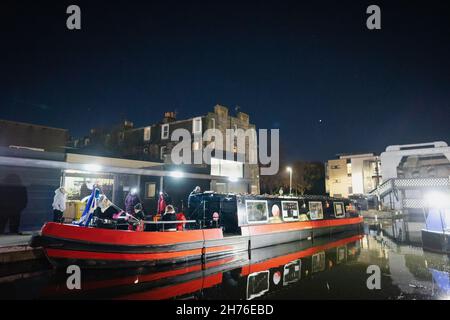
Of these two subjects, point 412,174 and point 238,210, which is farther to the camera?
point 412,174

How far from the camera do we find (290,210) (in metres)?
14.9

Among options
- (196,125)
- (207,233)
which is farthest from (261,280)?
(196,125)

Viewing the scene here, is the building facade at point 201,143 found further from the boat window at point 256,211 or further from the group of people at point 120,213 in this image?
the group of people at point 120,213

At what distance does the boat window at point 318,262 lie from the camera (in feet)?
33.6

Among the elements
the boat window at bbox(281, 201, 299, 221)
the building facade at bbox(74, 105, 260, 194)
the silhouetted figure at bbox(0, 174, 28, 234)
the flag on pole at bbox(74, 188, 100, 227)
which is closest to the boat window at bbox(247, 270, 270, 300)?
the boat window at bbox(281, 201, 299, 221)

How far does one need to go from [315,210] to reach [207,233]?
885cm

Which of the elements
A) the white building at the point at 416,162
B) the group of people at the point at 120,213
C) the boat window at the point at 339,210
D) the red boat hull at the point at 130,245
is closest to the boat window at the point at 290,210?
the red boat hull at the point at 130,245

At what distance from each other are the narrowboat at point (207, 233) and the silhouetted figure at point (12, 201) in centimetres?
412

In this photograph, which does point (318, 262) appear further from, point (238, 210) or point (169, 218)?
point (169, 218)

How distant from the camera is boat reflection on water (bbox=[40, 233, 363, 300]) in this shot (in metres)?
7.18

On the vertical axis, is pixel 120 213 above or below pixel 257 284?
above

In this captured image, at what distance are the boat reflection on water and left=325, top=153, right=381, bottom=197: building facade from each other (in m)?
35.2

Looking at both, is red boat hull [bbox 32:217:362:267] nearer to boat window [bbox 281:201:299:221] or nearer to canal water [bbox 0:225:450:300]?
canal water [bbox 0:225:450:300]
